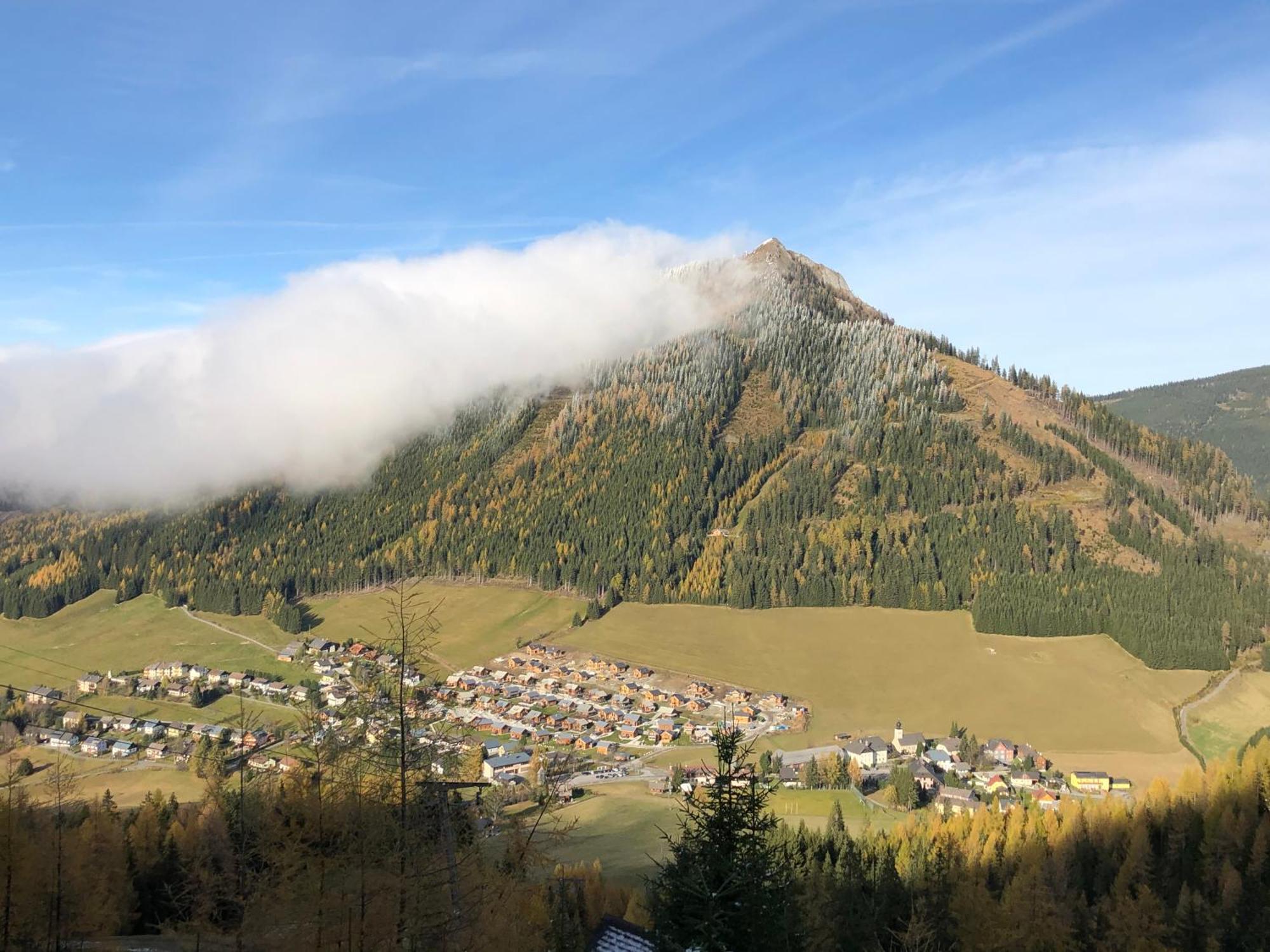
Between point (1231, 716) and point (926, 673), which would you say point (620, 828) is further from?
point (1231, 716)

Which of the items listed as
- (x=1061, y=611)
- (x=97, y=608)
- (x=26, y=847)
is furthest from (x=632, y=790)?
(x=97, y=608)

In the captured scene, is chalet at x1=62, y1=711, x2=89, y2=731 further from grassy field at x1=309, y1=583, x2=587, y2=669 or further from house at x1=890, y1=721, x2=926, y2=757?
house at x1=890, y1=721, x2=926, y2=757

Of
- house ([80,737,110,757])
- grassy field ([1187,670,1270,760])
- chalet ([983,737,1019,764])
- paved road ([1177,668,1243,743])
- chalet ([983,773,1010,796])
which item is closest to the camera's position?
chalet ([983,773,1010,796])

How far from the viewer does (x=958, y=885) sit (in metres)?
45.9

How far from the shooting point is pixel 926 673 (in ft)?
345

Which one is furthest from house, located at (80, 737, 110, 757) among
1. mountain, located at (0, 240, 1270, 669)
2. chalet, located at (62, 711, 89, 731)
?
mountain, located at (0, 240, 1270, 669)

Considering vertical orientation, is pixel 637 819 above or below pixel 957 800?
above

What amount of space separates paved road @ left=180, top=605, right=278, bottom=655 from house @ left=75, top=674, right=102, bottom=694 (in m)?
21.9

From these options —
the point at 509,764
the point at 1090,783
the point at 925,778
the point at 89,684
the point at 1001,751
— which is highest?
the point at 89,684

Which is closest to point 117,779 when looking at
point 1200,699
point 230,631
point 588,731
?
point 588,731

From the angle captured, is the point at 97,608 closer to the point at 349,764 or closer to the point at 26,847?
the point at 26,847

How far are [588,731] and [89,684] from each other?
231 ft

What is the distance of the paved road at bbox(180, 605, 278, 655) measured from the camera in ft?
428

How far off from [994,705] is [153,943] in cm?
8393
